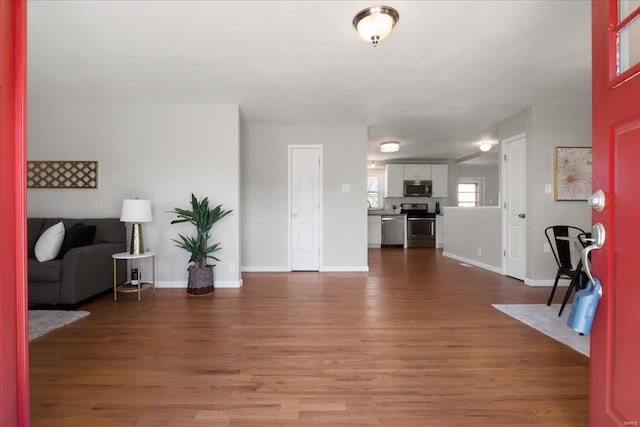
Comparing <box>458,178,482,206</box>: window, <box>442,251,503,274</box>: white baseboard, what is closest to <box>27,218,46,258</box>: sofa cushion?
<box>442,251,503,274</box>: white baseboard

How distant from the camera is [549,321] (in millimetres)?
2609

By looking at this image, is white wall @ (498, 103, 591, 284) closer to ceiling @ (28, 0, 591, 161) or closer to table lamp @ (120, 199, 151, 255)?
ceiling @ (28, 0, 591, 161)

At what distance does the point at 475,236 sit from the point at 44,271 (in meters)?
5.96

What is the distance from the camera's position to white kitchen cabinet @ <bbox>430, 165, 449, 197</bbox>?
8.09m

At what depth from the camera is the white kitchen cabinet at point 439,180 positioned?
8.09m

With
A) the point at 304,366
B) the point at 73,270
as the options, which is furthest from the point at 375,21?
the point at 73,270

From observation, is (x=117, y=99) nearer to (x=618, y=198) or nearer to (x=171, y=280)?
(x=171, y=280)

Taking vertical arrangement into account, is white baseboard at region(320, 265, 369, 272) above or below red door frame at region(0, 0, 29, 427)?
below

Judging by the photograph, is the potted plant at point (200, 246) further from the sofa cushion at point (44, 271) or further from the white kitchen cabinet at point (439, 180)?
the white kitchen cabinet at point (439, 180)

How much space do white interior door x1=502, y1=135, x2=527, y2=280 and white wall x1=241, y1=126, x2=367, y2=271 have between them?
81.4 inches

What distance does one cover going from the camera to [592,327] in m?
1.10

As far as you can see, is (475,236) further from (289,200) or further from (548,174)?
(289,200)

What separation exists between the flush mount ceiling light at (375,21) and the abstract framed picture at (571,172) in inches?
126

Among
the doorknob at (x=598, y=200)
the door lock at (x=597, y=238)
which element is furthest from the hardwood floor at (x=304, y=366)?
the doorknob at (x=598, y=200)
